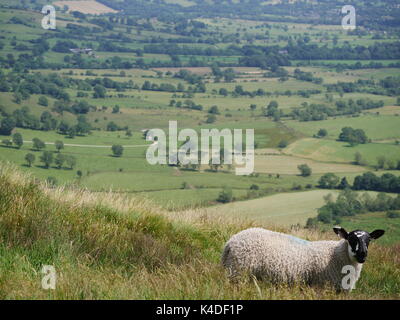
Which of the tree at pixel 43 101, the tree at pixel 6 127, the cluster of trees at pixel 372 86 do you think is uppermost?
the cluster of trees at pixel 372 86

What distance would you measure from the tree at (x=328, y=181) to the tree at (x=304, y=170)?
4069mm

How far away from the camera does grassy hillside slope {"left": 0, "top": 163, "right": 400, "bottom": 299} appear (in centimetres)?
657

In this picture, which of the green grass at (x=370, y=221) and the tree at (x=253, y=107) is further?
the tree at (x=253, y=107)

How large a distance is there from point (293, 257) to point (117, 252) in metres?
2.16

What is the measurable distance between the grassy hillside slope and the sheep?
10.9 inches

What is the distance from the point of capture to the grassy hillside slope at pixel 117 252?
657 cm

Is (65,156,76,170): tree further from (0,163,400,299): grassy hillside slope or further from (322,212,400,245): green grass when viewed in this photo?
(0,163,400,299): grassy hillside slope

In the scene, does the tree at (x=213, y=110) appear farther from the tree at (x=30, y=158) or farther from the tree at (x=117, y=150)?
the tree at (x=30, y=158)

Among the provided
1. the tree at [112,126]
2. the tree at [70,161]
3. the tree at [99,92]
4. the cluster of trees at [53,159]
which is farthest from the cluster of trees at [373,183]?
the tree at [99,92]

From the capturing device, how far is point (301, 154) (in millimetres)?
87000

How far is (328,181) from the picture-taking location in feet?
226

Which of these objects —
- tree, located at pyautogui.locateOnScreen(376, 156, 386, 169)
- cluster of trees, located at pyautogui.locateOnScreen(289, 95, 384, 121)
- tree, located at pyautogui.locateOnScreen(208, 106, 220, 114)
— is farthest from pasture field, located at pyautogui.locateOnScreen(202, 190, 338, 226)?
tree, located at pyautogui.locateOnScreen(208, 106, 220, 114)

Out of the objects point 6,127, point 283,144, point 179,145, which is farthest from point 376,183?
point 6,127

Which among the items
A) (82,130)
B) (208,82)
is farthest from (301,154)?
(208,82)
